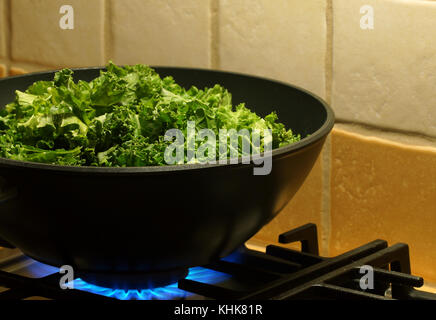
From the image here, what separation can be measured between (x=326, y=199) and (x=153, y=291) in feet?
1.30

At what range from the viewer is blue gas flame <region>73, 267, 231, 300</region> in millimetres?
991

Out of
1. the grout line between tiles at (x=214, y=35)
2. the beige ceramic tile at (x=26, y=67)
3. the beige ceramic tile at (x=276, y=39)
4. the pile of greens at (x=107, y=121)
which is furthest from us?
the beige ceramic tile at (x=26, y=67)

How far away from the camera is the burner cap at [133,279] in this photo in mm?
966

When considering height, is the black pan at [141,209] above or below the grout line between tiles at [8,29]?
below

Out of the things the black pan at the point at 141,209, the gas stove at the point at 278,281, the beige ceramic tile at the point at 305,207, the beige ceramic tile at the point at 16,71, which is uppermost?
the beige ceramic tile at the point at 16,71

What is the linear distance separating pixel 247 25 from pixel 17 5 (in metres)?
0.63

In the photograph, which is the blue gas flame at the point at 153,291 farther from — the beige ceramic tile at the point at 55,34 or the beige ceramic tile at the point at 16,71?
the beige ceramic tile at the point at 16,71

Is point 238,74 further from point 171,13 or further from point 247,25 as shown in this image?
point 171,13

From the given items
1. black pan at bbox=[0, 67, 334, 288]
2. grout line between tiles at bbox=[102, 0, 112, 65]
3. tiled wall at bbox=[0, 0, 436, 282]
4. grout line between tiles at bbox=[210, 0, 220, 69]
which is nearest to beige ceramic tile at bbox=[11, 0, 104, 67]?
grout line between tiles at bbox=[102, 0, 112, 65]

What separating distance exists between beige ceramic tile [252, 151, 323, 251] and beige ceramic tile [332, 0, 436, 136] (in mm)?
131

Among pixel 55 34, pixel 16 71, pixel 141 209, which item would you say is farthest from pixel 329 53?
pixel 16 71

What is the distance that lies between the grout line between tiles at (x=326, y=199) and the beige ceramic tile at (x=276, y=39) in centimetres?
10

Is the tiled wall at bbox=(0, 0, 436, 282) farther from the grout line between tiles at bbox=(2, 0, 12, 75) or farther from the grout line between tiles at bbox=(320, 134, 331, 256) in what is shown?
the grout line between tiles at bbox=(2, 0, 12, 75)

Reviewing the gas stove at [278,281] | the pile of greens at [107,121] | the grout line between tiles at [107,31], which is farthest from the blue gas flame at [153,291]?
the grout line between tiles at [107,31]
